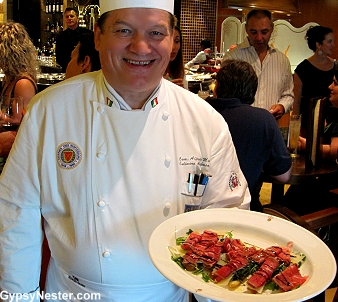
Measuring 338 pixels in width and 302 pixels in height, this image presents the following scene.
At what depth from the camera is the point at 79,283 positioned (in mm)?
1314

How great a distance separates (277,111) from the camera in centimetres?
334

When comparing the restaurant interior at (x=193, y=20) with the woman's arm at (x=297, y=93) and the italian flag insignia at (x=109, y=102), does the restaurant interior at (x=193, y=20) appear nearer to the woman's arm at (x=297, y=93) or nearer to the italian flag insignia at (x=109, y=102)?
the woman's arm at (x=297, y=93)

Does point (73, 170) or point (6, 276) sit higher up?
point (73, 170)

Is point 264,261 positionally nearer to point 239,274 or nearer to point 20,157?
point 239,274

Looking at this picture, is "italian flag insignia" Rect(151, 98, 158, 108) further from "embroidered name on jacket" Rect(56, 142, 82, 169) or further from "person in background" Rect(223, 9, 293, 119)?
"person in background" Rect(223, 9, 293, 119)

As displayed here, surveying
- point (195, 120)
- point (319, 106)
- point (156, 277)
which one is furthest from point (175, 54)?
point (156, 277)

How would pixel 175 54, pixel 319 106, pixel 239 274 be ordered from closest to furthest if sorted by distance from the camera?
1. pixel 239 274
2. pixel 319 106
3. pixel 175 54

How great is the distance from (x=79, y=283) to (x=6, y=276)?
22 cm

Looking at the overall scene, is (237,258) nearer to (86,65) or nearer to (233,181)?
(233,181)

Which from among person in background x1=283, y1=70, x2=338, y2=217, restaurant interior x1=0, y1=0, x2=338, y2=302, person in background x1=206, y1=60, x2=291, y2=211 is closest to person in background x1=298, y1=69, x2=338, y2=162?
person in background x1=283, y1=70, x2=338, y2=217

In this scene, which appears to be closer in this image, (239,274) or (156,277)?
(239,274)

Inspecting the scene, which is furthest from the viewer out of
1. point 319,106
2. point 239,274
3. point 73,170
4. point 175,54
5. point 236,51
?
point 236,51

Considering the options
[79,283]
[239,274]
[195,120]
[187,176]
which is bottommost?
[79,283]

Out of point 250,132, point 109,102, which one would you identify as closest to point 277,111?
point 250,132
